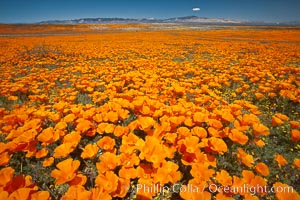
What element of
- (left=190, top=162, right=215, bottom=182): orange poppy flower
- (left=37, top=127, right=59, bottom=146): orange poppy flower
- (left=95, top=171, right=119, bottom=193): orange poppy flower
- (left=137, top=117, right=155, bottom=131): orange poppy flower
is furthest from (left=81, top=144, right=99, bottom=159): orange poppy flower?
(left=190, top=162, right=215, bottom=182): orange poppy flower

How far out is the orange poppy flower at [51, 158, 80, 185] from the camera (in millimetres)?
2279

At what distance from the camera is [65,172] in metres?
2.36

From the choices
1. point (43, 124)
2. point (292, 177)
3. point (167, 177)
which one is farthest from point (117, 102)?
point (292, 177)

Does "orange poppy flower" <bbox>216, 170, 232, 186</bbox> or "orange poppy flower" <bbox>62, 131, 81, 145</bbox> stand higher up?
"orange poppy flower" <bbox>62, 131, 81, 145</bbox>

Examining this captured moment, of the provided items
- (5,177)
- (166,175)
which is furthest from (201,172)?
(5,177)

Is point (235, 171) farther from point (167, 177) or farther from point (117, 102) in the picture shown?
point (117, 102)

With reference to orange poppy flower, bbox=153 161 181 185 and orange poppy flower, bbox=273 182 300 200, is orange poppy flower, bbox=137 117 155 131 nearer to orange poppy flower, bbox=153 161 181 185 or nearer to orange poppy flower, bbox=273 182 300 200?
orange poppy flower, bbox=153 161 181 185

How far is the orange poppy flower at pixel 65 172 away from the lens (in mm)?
2279

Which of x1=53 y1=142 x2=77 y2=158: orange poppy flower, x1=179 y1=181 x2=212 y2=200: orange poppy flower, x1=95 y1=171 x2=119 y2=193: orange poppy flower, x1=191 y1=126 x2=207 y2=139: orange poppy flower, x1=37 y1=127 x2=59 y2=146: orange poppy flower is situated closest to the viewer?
x1=179 y1=181 x2=212 y2=200: orange poppy flower

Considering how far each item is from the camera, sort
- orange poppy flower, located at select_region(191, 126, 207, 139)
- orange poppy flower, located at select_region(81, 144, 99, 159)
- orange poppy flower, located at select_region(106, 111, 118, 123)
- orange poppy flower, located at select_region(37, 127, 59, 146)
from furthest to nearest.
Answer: orange poppy flower, located at select_region(106, 111, 118, 123), orange poppy flower, located at select_region(191, 126, 207, 139), orange poppy flower, located at select_region(37, 127, 59, 146), orange poppy flower, located at select_region(81, 144, 99, 159)

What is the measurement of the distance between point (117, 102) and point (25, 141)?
177 centimetres

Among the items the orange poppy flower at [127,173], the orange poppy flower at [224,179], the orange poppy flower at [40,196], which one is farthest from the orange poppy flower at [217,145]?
the orange poppy flower at [40,196]

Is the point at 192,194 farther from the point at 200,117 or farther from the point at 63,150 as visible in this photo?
the point at 63,150

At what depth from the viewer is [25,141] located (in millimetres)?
2855
